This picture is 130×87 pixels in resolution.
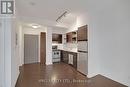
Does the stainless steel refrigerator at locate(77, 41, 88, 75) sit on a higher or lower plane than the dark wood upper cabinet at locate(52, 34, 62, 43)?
lower

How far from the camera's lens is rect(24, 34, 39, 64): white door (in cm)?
726

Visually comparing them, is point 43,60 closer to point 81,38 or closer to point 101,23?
point 81,38

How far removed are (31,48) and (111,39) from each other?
572cm

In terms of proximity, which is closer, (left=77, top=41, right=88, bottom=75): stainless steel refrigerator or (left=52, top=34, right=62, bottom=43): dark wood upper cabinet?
(left=77, top=41, right=88, bottom=75): stainless steel refrigerator

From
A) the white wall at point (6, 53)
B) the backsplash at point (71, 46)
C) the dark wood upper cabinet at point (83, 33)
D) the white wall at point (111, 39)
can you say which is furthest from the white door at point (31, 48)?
the white wall at point (6, 53)

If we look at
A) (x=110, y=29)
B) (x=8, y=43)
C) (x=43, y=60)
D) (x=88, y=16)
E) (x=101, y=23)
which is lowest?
(x=43, y=60)

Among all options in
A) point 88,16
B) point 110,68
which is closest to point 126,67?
point 110,68

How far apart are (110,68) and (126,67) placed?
0.56m

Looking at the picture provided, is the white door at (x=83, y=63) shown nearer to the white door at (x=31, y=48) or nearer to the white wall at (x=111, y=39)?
the white wall at (x=111, y=39)

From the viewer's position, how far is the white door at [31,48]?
7262 mm

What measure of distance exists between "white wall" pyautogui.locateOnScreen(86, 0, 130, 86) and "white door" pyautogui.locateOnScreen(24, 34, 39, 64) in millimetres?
4631

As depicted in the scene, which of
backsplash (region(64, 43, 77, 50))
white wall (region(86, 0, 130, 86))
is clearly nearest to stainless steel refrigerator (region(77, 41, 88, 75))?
white wall (region(86, 0, 130, 86))

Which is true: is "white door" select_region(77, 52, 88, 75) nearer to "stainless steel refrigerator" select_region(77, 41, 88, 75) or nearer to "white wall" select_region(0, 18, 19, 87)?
"stainless steel refrigerator" select_region(77, 41, 88, 75)

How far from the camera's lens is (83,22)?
4746 millimetres
